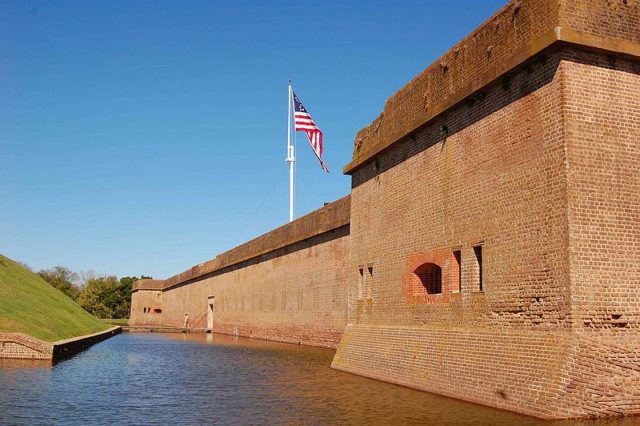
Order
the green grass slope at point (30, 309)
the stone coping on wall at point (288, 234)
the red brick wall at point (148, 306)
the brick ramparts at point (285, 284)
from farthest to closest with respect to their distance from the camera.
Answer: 1. the red brick wall at point (148, 306)
2. the brick ramparts at point (285, 284)
3. the stone coping on wall at point (288, 234)
4. the green grass slope at point (30, 309)

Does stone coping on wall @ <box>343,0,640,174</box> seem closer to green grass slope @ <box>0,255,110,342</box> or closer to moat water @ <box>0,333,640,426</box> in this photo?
moat water @ <box>0,333,640,426</box>

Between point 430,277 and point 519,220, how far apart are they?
172 inches

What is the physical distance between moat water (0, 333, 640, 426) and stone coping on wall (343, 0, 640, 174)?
6.05 m

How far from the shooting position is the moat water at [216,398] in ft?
32.1

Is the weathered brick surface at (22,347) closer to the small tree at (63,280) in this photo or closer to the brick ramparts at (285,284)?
the brick ramparts at (285,284)

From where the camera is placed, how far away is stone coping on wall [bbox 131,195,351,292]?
25328 millimetres

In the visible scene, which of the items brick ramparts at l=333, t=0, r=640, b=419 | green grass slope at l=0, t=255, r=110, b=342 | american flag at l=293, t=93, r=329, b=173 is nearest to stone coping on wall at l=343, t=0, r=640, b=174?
brick ramparts at l=333, t=0, r=640, b=419

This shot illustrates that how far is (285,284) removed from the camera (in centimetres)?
3259

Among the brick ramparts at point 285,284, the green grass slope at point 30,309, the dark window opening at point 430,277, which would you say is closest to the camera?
the dark window opening at point 430,277

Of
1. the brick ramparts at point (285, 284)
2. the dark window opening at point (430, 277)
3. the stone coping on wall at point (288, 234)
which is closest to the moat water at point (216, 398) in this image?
the dark window opening at point (430, 277)

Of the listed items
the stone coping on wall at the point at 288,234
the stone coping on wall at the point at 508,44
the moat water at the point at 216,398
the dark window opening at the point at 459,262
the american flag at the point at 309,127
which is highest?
the american flag at the point at 309,127

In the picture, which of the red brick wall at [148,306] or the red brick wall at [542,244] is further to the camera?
the red brick wall at [148,306]

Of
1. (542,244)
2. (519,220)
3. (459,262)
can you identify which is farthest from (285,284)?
(542,244)

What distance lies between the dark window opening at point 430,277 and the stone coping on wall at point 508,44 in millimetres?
3339
